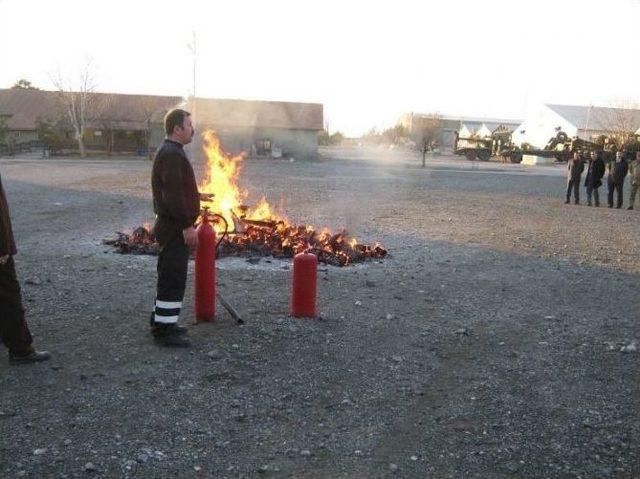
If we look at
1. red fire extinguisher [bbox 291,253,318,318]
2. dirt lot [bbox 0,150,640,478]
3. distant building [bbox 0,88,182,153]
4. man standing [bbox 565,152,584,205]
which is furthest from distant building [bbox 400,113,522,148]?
red fire extinguisher [bbox 291,253,318,318]

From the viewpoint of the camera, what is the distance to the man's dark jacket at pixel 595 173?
58.8 ft

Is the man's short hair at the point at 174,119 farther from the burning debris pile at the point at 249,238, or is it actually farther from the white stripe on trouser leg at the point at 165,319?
the burning debris pile at the point at 249,238

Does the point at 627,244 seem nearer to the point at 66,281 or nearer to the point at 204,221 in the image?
the point at 204,221

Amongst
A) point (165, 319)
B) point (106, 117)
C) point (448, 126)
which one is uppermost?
point (448, 126)

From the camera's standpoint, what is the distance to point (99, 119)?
46781mm

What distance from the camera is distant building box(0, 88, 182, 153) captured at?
46.4 meters

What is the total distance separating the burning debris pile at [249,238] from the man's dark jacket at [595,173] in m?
12.0

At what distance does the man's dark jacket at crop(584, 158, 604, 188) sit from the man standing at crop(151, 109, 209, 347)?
16.4 meters

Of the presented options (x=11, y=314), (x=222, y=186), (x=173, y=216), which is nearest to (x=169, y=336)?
(x=173, y=216)

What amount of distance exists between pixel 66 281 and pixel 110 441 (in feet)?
13.1

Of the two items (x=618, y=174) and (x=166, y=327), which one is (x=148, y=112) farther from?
(x=166, y=327)

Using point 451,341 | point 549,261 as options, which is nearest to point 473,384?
point 451,341

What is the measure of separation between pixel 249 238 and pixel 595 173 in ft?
45.4

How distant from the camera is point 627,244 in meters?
11.4
